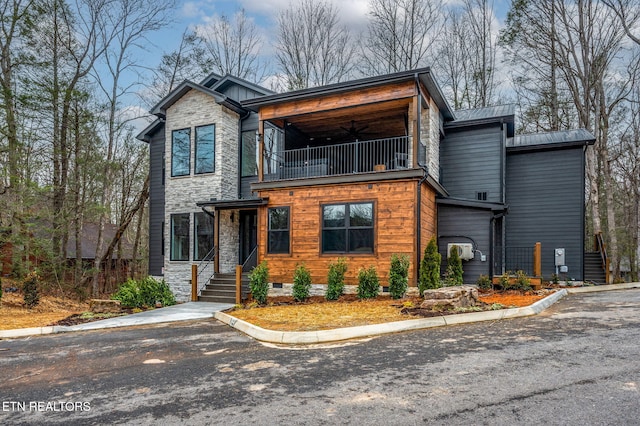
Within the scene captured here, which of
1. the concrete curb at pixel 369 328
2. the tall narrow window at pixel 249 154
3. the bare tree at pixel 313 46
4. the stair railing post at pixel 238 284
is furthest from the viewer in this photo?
the bare tree at pixel 313 46

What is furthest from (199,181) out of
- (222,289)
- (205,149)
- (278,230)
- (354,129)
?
(354,129)

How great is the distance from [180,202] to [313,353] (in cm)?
1086

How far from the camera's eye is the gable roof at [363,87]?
10.5 m

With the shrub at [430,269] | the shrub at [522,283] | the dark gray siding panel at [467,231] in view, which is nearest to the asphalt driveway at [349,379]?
the shrub at [430,269]

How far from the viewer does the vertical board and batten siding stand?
412 inches

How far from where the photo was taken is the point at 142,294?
11.6 m

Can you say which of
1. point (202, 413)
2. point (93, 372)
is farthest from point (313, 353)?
point (93, 372)

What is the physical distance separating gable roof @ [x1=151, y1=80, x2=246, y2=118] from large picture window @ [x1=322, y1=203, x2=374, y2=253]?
5.79 meters

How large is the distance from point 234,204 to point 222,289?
2730 mm

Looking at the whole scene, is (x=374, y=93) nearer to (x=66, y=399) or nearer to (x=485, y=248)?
(x=485, y=248)

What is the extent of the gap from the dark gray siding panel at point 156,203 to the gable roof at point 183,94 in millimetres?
1301

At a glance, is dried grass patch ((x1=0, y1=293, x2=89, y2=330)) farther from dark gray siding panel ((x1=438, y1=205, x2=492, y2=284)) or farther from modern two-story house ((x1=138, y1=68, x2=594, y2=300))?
dark gray siding panel ((x1=438, y1=205, x2=492, y2=284))

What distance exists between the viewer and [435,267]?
31.6ft

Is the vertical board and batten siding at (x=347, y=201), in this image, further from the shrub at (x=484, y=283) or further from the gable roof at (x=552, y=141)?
the gable roof at (x=552, y=141)
